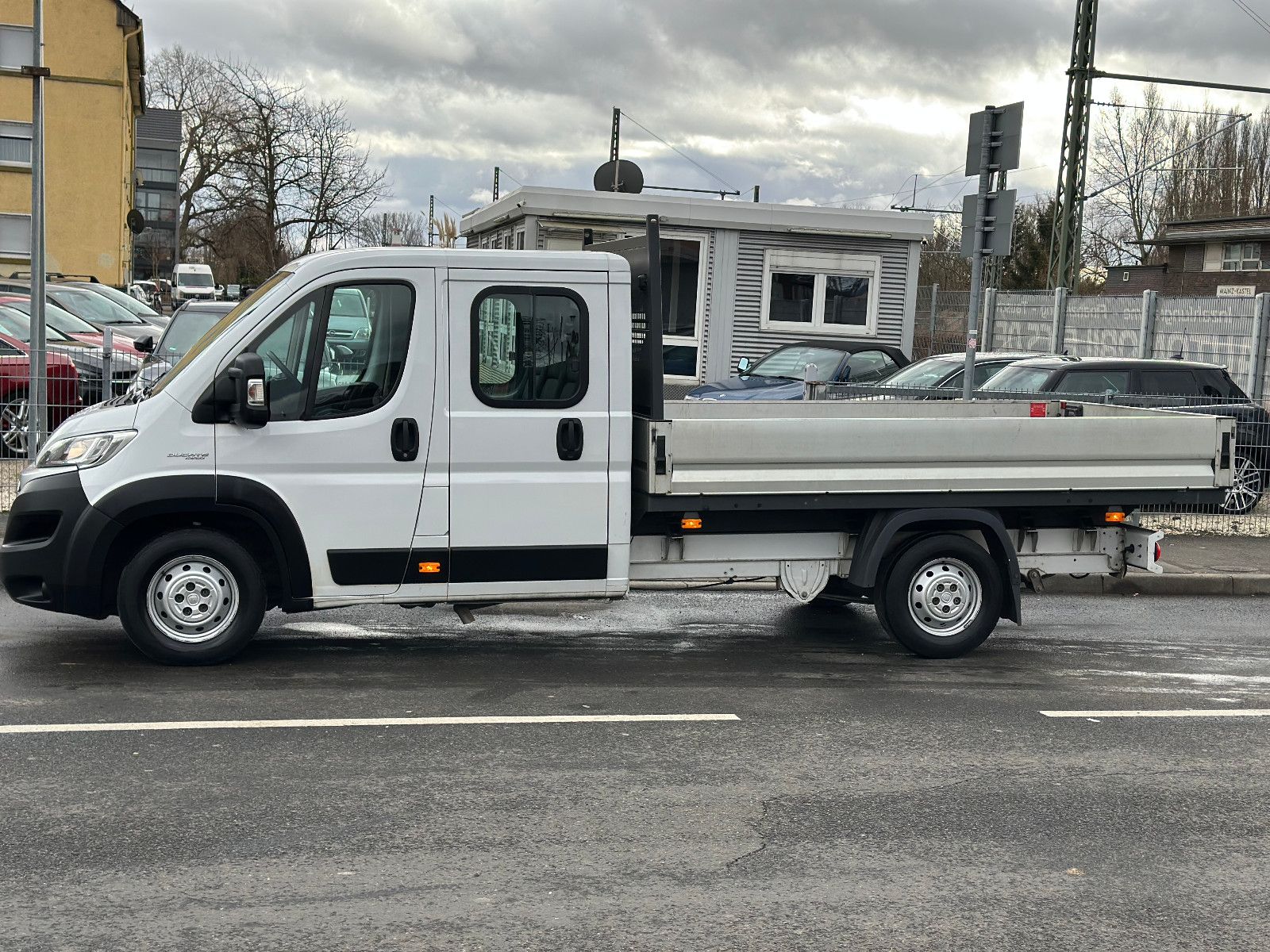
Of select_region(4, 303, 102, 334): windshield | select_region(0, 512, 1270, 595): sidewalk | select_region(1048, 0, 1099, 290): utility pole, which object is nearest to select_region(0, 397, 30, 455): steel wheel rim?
select_region(0, 512, 1270, 595): sidewalk

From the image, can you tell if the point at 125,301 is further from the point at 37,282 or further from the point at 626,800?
the point at 626,800

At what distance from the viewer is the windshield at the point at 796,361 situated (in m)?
18.8

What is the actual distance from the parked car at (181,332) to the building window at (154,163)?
7372 centimetres

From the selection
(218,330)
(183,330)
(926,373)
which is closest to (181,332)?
(183,330)

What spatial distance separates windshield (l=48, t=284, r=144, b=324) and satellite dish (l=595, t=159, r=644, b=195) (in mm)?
8237

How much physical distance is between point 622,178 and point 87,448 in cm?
1790

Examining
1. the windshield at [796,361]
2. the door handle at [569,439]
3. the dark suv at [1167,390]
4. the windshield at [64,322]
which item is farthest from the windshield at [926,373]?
the windshield at [64,322]

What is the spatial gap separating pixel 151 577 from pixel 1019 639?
5.30 metres

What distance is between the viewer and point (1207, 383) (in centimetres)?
1511

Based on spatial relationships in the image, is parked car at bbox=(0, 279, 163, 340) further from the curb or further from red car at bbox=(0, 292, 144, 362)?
the curb

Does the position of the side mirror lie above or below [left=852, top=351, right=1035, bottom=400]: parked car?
below

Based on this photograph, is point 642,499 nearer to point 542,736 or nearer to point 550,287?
point 550,287

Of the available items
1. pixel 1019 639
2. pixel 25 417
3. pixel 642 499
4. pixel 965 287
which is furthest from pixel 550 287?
pixel 965 287

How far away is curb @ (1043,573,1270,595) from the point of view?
11.2m
